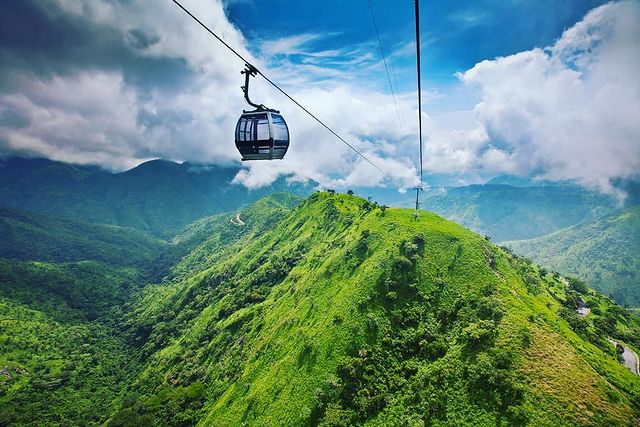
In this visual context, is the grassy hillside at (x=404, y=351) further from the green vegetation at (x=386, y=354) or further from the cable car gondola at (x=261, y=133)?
the cable car gondola at (x=261, y=133)

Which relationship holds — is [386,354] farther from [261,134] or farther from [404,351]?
[261,134]

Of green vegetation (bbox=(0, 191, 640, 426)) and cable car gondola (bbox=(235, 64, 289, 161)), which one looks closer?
cable car gondola (bbox=(235, 64, 289, 161))

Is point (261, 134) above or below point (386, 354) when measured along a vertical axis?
above

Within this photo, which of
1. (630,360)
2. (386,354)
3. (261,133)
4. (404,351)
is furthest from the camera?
(630,360)

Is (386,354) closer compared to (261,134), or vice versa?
(261,134)

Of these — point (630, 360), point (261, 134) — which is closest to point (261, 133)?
point (261, 134)

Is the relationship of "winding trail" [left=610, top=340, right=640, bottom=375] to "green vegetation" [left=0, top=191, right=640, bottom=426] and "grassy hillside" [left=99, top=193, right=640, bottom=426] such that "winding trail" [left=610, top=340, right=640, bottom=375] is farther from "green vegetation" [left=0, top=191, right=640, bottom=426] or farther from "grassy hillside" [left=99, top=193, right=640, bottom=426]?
"grassy hillside" [left=99, top=193, right=640, bottom=426]

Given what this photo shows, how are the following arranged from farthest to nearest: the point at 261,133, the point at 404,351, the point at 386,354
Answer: the point at 404,351, the point at 386,354, the point at 261,133

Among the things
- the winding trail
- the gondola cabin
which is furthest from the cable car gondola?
the winding trail

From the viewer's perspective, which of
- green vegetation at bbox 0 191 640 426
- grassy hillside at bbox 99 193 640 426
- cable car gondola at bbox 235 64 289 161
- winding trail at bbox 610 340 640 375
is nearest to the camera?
cable car gondola at bbox 235 64 289 161
